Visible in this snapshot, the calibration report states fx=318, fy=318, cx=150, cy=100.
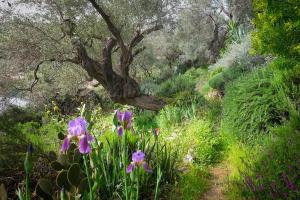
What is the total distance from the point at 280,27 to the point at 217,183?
9.50ft

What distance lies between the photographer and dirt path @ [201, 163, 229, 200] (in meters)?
4.51

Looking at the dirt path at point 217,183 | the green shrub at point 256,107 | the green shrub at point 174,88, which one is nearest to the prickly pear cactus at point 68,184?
the dirt path at point 217,183

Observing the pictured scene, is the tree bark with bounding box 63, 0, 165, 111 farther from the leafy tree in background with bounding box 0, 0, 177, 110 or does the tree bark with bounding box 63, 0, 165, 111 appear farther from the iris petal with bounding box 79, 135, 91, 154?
the iris petal with bounding box 79, 135, 91, 154

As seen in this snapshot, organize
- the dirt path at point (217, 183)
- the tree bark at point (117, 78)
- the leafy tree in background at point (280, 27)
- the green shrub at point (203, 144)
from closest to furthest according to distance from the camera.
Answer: the dirt path at point (217, 183) → the leafy tree in background at point (280, 27) → the green shrub at point (203, 144) → the tree bark at point (117, 78)

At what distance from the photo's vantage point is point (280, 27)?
5.54 metres

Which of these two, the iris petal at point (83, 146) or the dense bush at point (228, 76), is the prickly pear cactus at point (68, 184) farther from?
the dense bush at point (228, 76)

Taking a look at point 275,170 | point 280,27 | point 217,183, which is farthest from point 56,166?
point 280,27

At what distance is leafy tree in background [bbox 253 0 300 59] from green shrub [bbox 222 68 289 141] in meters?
0.59

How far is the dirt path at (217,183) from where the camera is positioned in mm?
4507

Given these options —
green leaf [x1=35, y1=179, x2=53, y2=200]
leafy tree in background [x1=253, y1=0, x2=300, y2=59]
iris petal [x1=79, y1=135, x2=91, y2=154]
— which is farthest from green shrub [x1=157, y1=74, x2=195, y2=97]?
iris petal [x1=79, y1=135, x2=91, y2=154]

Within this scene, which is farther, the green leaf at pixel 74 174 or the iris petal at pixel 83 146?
the green leaf at pixel 74 174

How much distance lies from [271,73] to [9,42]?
8.33 meters

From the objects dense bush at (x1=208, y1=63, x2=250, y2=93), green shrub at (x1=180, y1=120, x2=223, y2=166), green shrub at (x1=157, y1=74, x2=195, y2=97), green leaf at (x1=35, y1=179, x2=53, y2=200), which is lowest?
green shrub at (x1=180, y1=120, x2=223, y2=166)

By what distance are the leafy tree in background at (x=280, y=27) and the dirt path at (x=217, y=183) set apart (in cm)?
232
